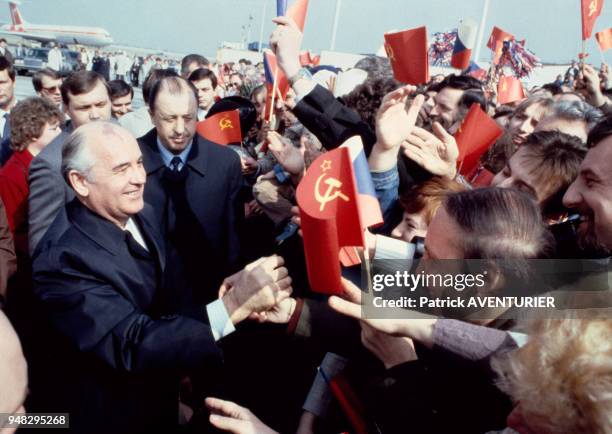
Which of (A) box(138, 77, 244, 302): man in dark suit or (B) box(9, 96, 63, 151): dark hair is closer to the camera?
(A) box(138, 77, 244, 302): man in dark suit

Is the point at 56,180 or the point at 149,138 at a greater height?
the point at 149,138

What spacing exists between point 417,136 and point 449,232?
865 millimetres

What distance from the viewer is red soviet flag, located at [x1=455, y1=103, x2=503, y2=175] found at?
2678 mm

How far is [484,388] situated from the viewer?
1.19 metres

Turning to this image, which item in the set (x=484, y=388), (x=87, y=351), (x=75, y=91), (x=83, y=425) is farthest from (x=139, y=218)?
(x=75, y=91)

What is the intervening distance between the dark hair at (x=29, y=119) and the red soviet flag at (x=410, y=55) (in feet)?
7.77

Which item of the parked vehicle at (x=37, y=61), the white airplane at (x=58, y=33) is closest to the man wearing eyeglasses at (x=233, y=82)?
the parked vehicle at (x=37, y=61)

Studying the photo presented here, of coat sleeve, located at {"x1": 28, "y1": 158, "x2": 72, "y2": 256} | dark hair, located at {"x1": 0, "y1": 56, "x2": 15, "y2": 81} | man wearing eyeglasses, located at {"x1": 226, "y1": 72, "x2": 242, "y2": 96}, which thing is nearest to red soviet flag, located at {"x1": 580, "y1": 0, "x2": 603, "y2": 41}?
coat sleeve, located at {"x1": 28, "y1": 158, "x2": 72, "y2": 256}

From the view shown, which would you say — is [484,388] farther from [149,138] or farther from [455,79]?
[455,79]

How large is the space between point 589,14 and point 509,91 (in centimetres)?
239

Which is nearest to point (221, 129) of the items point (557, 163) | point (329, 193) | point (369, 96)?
point (369, 96)

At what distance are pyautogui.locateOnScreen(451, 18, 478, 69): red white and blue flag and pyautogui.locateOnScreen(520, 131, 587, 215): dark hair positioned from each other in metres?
2.75

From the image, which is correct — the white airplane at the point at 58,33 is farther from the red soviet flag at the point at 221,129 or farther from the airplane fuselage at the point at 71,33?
the red soviet flag at the point at 221,129

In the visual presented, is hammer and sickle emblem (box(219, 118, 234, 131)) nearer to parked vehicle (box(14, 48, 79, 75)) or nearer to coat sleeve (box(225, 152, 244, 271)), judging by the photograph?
coat sleeve (box(225, 152, 244, 271))
